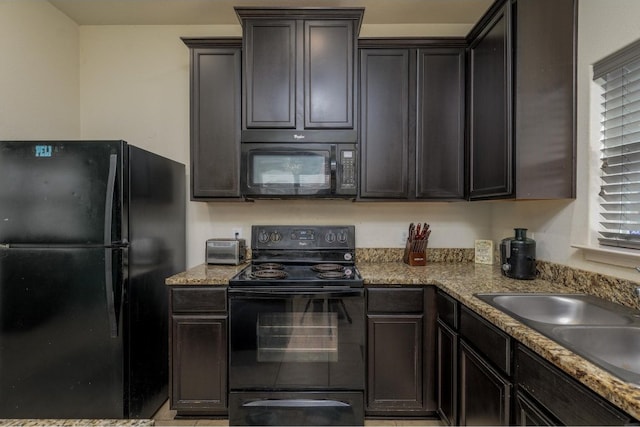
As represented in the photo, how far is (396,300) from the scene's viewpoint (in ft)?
6.18

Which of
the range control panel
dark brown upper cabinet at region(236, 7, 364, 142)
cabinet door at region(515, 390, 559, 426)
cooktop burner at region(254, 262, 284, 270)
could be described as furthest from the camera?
the range control panel

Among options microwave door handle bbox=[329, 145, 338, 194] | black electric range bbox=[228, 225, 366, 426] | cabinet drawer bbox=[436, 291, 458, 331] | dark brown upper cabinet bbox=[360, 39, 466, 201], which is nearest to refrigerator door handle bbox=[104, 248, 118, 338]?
black electric range bbox=[228, 225, 366, 426]

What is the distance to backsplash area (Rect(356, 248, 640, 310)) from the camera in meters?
1.36

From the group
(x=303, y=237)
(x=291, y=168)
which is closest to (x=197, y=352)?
(x=303, y=237)

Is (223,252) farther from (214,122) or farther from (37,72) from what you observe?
(37,72)

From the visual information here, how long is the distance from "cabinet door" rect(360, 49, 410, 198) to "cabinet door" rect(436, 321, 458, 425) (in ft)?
3.19

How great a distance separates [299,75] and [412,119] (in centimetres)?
85

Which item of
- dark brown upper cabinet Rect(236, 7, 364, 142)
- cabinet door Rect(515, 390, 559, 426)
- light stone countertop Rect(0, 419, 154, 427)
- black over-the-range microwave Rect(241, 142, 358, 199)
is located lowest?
cabinet door Rect(515, 390, 559, 426)

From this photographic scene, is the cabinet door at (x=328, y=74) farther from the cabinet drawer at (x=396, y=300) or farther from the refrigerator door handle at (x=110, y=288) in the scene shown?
the refrigerator door handle at (x=110, y=288)

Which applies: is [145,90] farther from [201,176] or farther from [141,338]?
[141,338]

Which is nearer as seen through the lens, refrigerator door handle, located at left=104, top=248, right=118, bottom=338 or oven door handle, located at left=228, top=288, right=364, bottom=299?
refrigerator door handle, located at left=104, top=248, right=118, bottom=338

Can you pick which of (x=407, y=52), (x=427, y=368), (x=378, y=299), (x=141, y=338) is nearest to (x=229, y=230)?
(x=141, y=338)

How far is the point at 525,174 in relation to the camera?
165cm

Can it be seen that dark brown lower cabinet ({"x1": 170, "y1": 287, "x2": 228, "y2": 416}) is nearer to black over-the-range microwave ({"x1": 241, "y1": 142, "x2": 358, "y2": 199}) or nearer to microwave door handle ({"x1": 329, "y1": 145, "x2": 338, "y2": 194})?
black over-the-range microwave ({"x1": 241, "y1": 142, "x2": 358, "y2": 199})
